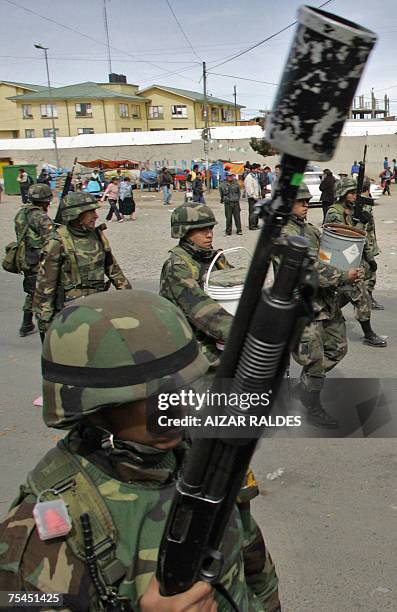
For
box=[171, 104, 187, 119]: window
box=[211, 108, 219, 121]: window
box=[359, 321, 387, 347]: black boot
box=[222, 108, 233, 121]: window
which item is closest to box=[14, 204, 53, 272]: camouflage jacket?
box=[359, 321, 387, 347]: black boot

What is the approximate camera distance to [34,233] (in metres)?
6.61

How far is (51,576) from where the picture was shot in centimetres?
116

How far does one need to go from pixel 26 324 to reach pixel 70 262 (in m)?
2.47

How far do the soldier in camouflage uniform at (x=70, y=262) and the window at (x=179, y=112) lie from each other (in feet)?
200

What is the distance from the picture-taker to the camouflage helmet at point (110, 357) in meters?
1.26

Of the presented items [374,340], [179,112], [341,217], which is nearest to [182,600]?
[374,340]

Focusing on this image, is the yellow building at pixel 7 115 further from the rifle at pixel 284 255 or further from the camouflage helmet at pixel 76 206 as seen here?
the rifle at pixel 284 255

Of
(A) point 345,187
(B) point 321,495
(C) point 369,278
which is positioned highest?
(A) point 345,187

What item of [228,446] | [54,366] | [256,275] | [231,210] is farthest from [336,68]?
[231,210]

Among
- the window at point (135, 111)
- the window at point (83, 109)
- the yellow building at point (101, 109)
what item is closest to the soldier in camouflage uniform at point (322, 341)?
the yellow building at point (101, 109)

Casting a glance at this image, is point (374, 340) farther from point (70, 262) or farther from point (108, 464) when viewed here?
point (108, 464)

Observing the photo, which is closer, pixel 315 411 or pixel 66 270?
pixel 315 411

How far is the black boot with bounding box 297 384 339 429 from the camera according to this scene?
4371 mm

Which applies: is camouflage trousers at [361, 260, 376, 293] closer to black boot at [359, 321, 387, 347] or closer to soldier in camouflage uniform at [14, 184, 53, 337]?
black boot at [359, 321, 387, 347]
